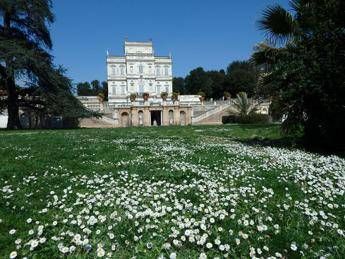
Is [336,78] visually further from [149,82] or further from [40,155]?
[149,82]

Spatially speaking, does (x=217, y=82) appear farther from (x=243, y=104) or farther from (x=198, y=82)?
(x=243, y=104)

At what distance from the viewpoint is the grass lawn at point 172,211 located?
11.8ft

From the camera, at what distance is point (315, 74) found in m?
10.4

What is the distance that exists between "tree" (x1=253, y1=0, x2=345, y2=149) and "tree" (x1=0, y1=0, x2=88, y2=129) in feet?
74.3

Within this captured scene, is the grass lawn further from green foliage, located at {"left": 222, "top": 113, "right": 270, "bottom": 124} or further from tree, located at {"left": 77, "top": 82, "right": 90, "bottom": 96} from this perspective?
tree, located at {"left": 77, "top": 82, "right": 90, "bottom": 96}

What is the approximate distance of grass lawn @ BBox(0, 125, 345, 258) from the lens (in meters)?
3.60

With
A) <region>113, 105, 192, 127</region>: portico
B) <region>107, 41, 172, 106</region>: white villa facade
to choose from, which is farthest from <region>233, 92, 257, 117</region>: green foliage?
<region>107, 41, 172, 106</region>: white villa facade

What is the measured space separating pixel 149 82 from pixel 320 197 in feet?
289

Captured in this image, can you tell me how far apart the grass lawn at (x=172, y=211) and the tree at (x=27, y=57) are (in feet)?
79.1

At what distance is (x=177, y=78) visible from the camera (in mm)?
128750

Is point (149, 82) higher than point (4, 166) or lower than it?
higher

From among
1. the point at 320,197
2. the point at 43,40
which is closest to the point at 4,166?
the point at 320,197

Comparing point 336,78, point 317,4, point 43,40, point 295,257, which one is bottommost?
point 295,257

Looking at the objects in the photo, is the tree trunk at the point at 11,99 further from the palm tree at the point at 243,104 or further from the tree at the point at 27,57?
the palm tree at the point at 243,104
